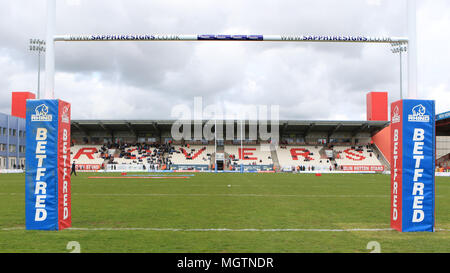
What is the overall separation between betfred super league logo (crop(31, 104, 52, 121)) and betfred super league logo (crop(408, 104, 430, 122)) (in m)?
7.46

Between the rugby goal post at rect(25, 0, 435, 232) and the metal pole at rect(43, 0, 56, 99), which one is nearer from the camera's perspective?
the rugby goal post at rect(25, 0, 435, 232)

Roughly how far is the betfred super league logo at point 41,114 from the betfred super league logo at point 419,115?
7.46m

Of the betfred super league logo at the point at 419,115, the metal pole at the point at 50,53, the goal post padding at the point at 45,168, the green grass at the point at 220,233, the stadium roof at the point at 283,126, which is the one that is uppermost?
the stadium roof at the point at 283,126

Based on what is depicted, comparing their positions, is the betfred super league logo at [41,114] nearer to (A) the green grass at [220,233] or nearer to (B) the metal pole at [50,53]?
(B) the metal pole at [50,53]

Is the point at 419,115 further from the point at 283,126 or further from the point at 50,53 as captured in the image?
the point at 283,126

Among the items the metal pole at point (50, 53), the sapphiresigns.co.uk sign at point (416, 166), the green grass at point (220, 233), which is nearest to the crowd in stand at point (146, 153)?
the green grass at point (220, 233)

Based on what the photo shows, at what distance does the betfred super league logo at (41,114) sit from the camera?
746cm

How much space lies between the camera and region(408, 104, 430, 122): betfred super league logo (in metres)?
7.42

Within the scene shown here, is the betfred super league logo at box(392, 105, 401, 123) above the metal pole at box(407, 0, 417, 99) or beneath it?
beneath

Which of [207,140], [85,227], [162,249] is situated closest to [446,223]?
[162,249]

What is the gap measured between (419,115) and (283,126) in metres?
52.6

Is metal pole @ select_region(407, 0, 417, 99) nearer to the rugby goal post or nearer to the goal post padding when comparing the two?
the rugby goal post

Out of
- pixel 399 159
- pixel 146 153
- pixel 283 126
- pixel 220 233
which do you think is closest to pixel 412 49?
pixel 399 159

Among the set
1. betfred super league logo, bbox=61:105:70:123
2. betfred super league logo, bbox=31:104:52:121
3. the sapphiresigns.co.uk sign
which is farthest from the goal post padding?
the sapphiresigns.co.uk sign
